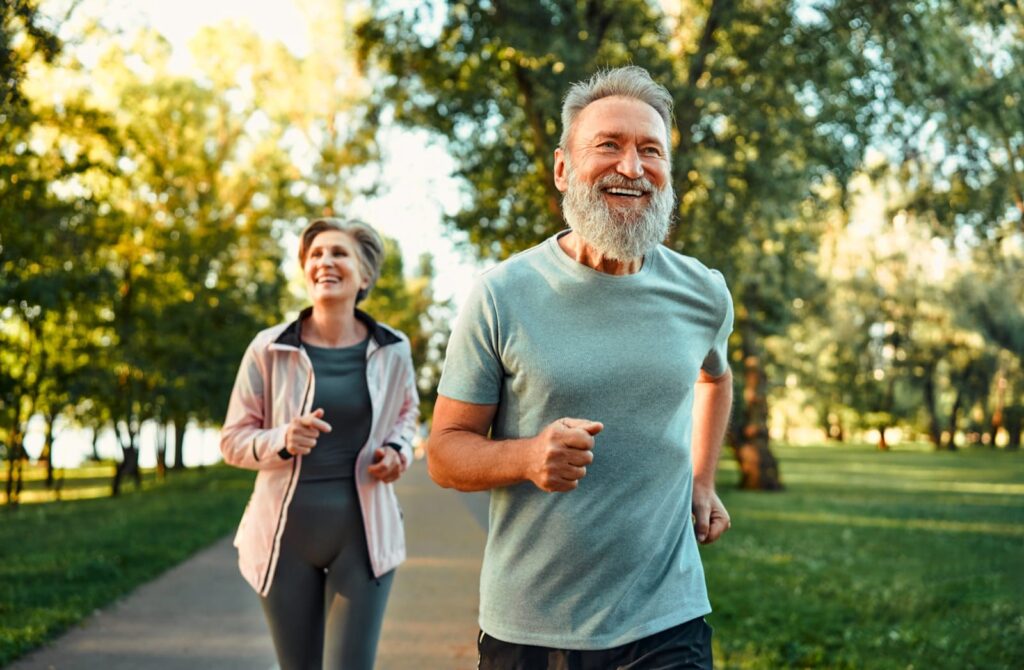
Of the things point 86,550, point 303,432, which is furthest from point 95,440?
point 303,432

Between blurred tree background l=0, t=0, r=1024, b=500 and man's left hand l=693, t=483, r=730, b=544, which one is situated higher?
blurred tree background l=0, t=0, r=1024, b=500

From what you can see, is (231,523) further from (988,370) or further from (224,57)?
(988,370)

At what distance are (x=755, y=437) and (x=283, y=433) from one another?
72.5 ft

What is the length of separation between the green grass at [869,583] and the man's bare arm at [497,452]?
16.1 ft

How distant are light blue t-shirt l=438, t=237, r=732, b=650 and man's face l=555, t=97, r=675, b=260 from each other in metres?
0.11

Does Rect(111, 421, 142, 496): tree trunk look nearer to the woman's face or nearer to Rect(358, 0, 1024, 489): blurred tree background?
Rect(358, 0, 1024, 489): blurred tree background

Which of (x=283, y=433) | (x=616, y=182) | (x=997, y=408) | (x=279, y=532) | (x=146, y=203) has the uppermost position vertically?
(x=146, y=203)

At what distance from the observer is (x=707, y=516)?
3057 mm

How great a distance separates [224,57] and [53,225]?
18.9 metres

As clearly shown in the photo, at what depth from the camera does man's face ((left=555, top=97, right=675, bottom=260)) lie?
2.78 meters

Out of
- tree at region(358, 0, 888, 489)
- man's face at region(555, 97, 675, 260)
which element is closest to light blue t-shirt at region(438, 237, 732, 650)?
man's face at region(555, 97, 675, 260)

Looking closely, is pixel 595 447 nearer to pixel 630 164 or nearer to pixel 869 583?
pixel 630 164

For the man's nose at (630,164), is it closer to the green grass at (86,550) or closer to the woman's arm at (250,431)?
the woman's arm at (250,431)

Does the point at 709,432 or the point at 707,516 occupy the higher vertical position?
the point at 709,432
